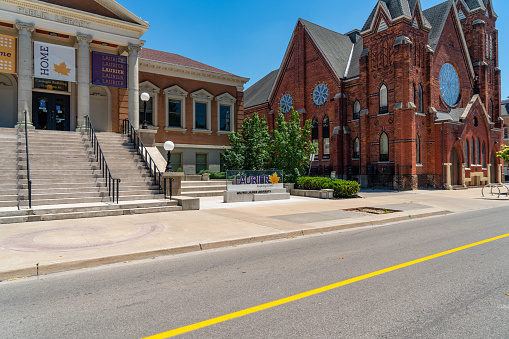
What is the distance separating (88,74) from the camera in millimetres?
19234

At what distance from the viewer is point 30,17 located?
59.0 feet

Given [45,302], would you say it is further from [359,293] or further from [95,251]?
[359,293]

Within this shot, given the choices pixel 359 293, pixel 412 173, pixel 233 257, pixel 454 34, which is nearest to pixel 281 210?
pixel 233 257

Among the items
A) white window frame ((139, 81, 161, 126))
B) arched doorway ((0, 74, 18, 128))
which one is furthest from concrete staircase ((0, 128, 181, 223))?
white window frame ((139, 81, 161, 126))

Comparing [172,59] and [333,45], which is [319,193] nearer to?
[172,59]

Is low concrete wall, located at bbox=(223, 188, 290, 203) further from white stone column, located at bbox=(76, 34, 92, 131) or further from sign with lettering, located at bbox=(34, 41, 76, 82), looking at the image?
sign with lettering, located at bbox=(34, 41, 76, 82)

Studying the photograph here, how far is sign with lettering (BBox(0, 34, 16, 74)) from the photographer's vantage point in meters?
17.5

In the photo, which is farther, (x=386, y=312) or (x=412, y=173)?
(x=412, y=173)

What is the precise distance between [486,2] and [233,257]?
154 ft

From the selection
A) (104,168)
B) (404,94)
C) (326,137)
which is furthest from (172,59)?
(404,94)

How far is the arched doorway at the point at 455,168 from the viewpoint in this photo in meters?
32.9

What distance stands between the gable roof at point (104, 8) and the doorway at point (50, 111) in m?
5.30

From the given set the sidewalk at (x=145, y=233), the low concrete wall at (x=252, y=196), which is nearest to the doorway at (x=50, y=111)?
the low concrete wall at (x=252, y=196)

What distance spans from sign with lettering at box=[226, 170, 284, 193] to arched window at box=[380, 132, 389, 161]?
1598 cm
